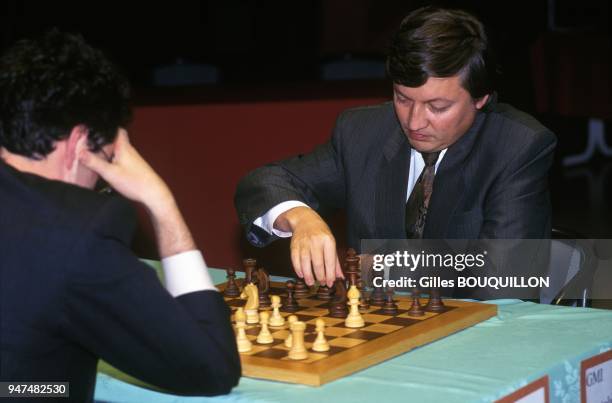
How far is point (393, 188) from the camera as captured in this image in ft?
8.95

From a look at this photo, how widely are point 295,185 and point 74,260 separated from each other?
1424mm

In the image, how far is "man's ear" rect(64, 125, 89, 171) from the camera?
156cm

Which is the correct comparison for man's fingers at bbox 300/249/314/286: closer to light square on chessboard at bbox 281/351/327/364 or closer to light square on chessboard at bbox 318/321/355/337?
light square on chessboard at bbox 318/321/355/337

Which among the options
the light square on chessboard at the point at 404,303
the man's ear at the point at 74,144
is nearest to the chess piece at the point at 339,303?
the light square on chessboard at the point at 404,303

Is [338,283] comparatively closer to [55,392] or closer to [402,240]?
[402,240]

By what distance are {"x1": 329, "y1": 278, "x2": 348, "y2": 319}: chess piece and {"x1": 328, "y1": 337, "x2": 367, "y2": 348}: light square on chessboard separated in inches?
7.6

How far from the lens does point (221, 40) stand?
10.3m

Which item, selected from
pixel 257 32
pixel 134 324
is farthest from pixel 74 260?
pixel 257 32

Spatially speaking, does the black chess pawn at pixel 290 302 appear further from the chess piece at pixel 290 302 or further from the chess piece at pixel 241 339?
the chess piece at pixel 241 339

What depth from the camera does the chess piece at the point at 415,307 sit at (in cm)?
205

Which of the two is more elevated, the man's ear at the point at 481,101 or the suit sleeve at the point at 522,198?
the man's ear at the point at 481,101

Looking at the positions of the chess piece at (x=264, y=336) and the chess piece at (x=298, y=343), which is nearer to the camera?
the chess piece at (x=298, y=343)

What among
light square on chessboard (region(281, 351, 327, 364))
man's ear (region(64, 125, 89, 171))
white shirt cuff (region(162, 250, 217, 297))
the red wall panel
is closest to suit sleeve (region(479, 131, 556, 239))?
light square on chessboard (region(281, 351, 327, 364))

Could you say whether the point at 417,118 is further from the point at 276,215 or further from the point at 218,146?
the point at 218,146
